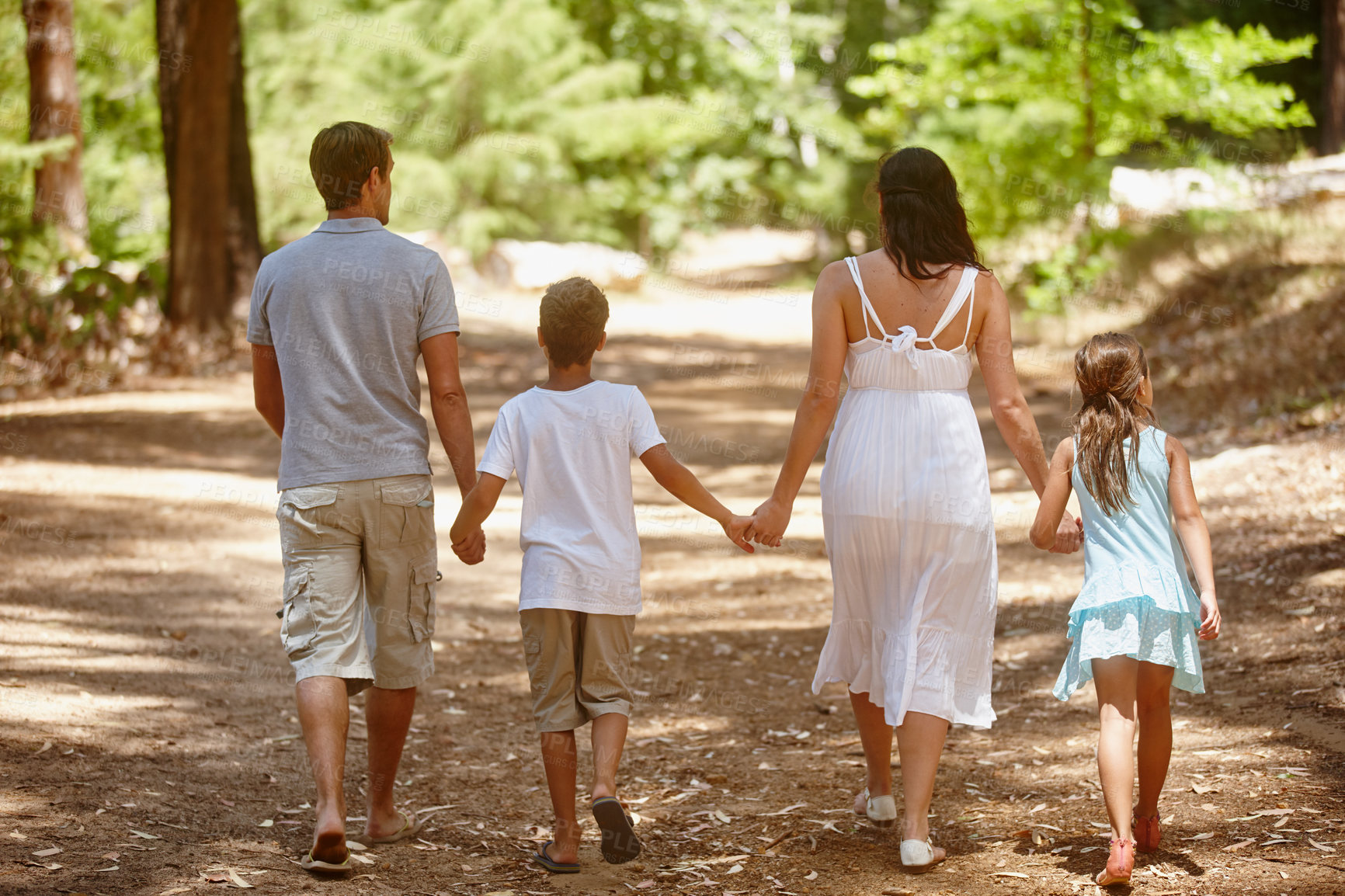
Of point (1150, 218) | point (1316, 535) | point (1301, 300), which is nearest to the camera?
point (1316, 535)

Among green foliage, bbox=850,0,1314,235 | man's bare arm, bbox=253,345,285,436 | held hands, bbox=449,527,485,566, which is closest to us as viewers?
held hands, bbox=449,527,485,566

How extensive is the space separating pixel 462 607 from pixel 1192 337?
9.43 metres

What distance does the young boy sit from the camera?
3564 millimetres

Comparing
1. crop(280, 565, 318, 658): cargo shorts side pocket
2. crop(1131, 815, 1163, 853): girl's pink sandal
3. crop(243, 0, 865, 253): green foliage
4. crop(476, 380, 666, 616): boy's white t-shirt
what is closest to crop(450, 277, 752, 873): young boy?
crop(476, 380, 666, 616): boy's white t-shirt

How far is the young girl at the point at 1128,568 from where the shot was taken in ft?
11.2

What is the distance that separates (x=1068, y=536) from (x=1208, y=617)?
468 mm

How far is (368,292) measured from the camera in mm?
3615

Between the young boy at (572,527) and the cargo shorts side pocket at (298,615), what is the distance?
1.48 feet

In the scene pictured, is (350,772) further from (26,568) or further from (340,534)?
(26,568)

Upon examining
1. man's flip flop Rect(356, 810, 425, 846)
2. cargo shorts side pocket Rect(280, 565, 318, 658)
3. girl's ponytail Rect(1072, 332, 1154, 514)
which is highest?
girl's ponytail Rect(1072, 332, 1154, 514)

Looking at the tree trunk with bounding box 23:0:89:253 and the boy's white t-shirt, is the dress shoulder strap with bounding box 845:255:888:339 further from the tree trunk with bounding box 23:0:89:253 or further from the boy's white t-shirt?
the tree trunk with bounding box 23:0:89:253

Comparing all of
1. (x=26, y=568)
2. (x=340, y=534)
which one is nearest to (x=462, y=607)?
(x=26, y=568)

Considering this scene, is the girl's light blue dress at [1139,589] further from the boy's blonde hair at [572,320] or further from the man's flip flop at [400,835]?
the man's flip flop at [400,835]

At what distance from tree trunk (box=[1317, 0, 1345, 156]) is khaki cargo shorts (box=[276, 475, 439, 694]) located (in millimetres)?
16889
